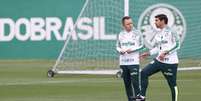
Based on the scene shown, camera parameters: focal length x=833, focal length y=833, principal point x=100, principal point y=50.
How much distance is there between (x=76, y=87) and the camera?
19766 millimetres

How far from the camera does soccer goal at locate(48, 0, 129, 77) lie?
79.3 ft

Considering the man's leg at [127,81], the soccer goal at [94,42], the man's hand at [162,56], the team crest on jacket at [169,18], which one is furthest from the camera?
the team crest on jacket at [169,18]

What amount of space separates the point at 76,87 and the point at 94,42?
9.89 meters

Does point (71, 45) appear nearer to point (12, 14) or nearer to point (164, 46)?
point (12, 14)

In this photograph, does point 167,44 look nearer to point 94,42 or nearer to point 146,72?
point 146,72

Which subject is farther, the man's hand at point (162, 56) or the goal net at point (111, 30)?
the goal net at point (111, 30)

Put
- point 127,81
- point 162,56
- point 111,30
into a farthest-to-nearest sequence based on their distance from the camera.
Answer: point 111,30 → point 127,81 → point 162,56

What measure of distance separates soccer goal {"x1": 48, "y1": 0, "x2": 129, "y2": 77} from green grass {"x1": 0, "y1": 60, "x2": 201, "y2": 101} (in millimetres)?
745

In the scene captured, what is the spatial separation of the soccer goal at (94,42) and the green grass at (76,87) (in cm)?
75

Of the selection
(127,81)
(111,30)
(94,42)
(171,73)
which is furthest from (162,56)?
(111,30)

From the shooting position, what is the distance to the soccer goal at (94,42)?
24.2 metres

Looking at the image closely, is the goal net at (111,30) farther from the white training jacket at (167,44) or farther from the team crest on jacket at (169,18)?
the white training jacket at (167,44)

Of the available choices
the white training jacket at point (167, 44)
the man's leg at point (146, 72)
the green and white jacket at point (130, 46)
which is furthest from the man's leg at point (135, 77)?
the white training jacket at point (167, 44)

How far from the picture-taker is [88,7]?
85.7ft
